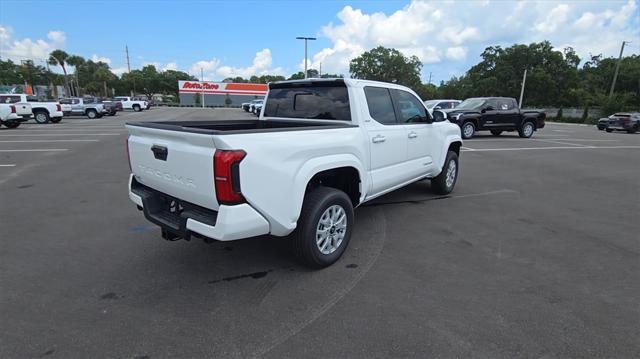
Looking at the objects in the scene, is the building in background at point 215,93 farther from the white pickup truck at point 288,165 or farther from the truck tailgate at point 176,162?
the truck tailgate at point 176,162

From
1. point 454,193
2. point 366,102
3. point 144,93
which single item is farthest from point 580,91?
point 144,93

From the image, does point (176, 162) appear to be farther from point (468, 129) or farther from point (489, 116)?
point (489, 116)

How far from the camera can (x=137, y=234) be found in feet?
15.2

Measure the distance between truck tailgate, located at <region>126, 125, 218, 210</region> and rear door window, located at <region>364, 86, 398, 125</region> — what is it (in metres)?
2.17

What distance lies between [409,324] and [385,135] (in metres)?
2.31

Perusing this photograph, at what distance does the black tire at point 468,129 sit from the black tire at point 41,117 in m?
23.4

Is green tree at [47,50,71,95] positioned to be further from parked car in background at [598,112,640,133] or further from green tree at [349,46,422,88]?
parked car in background at [598,112,640,133]

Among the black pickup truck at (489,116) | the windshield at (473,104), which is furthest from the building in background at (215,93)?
the black pickup truck at (489,116)

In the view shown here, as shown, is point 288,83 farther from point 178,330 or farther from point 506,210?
point 506,210

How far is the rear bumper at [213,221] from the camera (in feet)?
9.32

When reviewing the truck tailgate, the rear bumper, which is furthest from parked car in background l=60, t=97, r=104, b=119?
the rear bumper

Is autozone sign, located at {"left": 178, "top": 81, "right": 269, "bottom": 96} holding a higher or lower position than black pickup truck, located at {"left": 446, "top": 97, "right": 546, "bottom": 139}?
higher

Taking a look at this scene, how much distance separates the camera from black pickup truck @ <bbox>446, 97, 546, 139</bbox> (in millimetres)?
16547

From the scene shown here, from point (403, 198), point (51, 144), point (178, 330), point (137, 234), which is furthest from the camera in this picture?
point (51, 144)
